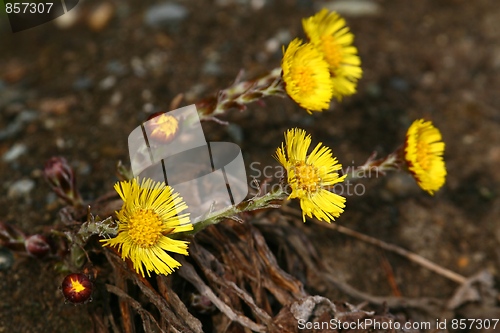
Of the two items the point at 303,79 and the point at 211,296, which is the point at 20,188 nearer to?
the point at 211,296

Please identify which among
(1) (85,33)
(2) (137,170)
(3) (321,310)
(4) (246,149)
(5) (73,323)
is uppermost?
(1) (85,33)

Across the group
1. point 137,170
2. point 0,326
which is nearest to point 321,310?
point 137,170

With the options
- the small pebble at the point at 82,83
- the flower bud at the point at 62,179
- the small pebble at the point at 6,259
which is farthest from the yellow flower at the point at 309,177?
the small pebble at the point at 82,83

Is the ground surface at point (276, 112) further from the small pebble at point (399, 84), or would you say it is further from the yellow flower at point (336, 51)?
the yellow flower at point (336, 51)

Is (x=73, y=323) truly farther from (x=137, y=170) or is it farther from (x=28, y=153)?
(x=28, y=153)

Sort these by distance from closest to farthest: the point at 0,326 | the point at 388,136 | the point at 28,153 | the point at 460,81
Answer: the point at 0,326
the point at 28,153
the point at 388,136
the point at 460,81
